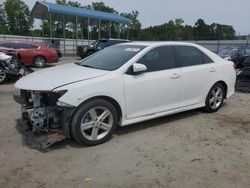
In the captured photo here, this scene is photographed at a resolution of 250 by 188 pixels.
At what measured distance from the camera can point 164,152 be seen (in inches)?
188

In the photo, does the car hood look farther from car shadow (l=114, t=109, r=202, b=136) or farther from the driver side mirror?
car shadow (l=114, t=109, r=202, b=136)

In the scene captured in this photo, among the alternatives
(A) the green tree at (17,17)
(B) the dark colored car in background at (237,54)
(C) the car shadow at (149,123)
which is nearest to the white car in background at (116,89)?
(C) the car shadow at (149,123)

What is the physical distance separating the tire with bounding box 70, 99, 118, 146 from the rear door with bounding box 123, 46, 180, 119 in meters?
0.39

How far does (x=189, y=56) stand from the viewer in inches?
257

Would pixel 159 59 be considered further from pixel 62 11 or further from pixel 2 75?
pixel 62 11

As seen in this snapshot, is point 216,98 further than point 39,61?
No

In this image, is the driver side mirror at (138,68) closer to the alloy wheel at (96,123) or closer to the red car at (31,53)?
the alloy wheel at (96,123)

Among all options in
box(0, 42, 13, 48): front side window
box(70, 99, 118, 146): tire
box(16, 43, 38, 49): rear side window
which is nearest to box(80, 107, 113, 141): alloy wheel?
box(70, 99, 118, 146): tire

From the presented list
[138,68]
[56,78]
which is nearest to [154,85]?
[138,68]

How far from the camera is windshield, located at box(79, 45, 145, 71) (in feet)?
18.4

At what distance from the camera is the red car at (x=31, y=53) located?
55.8 feet

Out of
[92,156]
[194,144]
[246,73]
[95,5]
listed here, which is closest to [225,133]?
[194,144]

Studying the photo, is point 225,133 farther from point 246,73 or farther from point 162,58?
point 246,73

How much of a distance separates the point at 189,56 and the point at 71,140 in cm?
300
